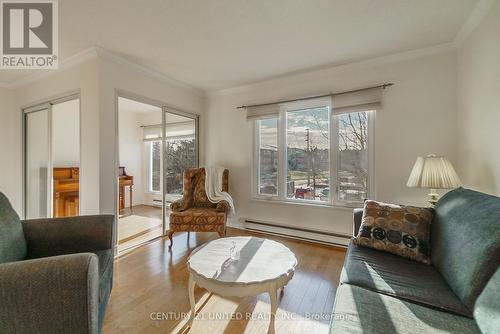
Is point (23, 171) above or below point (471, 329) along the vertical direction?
above

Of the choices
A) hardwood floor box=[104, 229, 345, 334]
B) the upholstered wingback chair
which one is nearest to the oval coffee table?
hardwood floor box=[104, 229, 345, 334]

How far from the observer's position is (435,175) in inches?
76.2

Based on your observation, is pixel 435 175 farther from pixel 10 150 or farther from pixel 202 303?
pixel 10 150

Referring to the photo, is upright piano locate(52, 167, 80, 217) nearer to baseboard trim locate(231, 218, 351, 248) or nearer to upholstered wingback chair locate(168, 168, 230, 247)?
upholstered wingback chair locate(168, 168, 230, 247)

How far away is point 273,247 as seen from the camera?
174 cm

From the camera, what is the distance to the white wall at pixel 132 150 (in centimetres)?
413

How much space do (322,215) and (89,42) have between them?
3445mm

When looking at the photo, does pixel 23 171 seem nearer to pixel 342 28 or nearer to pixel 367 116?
pixel 342 28

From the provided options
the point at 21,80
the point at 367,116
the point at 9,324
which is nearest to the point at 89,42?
the point at 21,80

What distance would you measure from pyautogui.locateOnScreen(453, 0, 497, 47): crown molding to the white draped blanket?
10.2ft

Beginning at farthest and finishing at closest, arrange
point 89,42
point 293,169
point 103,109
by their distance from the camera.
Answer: point 293,169 < point 103,109 < point 89,42

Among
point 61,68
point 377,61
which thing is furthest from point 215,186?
point 377,61

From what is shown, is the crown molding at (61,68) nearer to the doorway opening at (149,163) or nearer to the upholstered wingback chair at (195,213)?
the doorway opening at (149,163)

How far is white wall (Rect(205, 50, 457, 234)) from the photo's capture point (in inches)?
93.4
